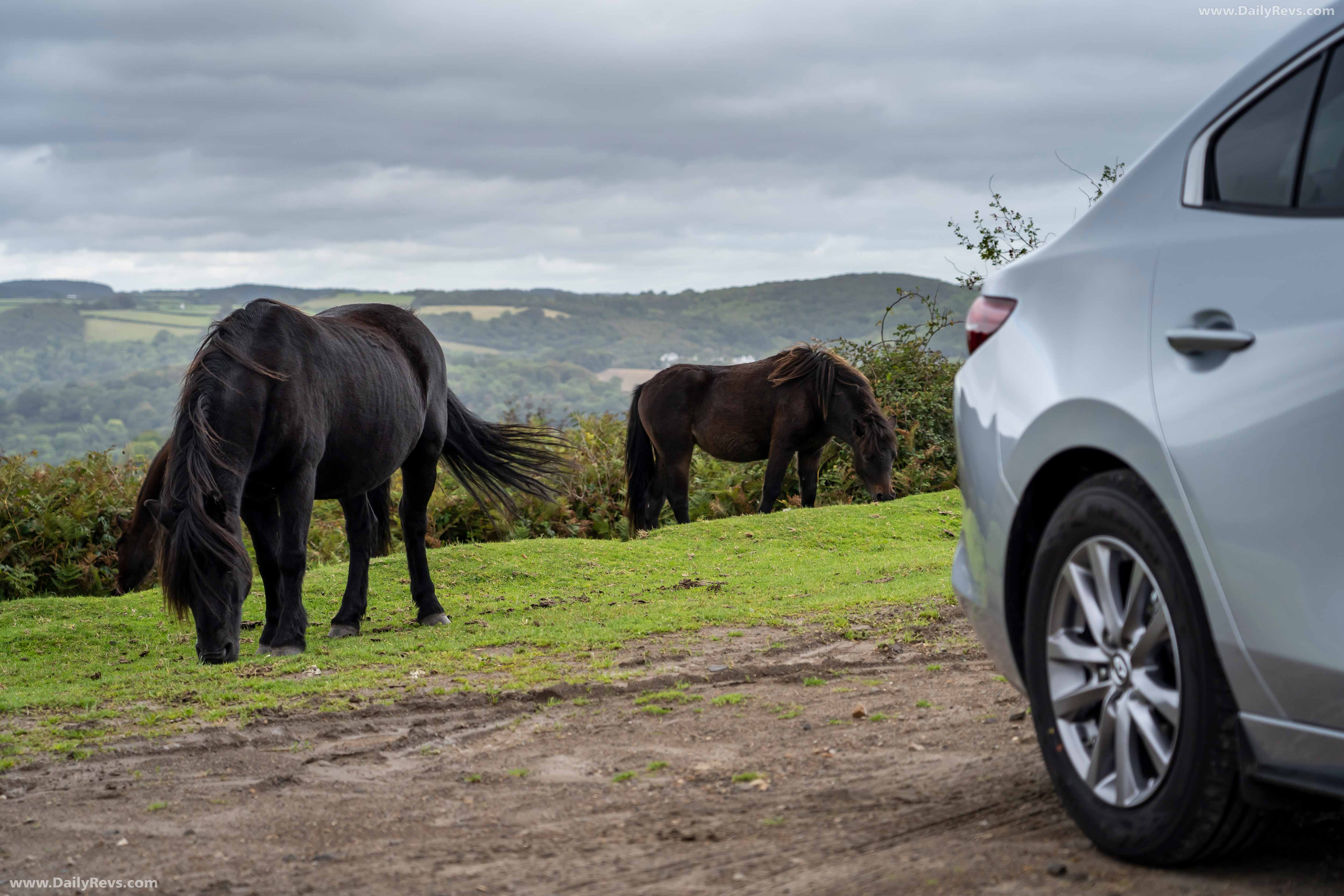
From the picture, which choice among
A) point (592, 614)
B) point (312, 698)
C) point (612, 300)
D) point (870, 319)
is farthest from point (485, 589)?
point (612, 300)

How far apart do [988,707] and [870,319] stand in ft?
263

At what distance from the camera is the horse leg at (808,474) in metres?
14.6

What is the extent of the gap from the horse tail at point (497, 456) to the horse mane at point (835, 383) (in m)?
4.26

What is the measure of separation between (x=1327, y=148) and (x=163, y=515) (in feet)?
19.2

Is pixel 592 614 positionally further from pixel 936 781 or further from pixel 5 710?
pixel 936 781

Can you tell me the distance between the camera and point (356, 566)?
8.48 m

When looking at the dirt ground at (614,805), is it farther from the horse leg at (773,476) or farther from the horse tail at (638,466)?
the horse tail at (638,466)

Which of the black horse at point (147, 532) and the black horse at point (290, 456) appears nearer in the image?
the black horse at point (290, 456)

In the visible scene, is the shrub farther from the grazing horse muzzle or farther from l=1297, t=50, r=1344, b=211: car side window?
l=1297, t=50, r=1344, b=211: car side window

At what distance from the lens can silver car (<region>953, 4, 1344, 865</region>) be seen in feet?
7.88

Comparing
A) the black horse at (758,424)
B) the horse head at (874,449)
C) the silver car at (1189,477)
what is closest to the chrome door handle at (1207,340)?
the silver car at (1189,477)

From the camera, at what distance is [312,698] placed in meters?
5.64

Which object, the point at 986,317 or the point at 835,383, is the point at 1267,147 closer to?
the point at 986,317

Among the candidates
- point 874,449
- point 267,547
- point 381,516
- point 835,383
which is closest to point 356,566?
point 267,547
